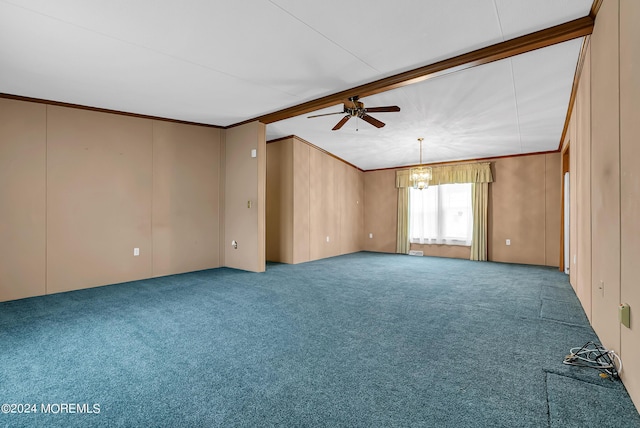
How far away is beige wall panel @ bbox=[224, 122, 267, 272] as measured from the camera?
17.8ft

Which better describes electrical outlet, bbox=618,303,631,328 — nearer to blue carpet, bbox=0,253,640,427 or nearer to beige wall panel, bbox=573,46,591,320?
blue carpet, bbox=0,253,640,427

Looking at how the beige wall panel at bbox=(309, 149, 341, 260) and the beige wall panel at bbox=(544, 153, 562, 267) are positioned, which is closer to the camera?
the beige wall panel at bbox=(544, 153, 562, 267)

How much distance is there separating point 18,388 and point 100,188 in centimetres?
340

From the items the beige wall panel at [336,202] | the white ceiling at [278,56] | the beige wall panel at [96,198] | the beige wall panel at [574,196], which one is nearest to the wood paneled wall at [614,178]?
the white ceiling at [278,56]

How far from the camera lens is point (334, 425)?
1515mm

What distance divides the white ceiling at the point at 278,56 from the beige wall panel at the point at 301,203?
1.67 metres

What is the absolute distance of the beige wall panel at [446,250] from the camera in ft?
24.0

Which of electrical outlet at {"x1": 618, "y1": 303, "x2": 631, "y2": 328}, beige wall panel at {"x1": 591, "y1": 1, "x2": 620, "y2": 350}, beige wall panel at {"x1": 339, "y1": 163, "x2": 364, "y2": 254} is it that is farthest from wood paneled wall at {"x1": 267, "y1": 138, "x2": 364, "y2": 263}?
electrical outlet at {"x1": 618, "y1": 303, "x2": 631, "y2": 328}

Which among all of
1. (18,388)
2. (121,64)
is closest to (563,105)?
(121,64)

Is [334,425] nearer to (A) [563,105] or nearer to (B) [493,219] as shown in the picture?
(A) [563,105]

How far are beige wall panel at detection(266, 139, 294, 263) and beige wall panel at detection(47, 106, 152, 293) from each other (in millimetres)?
2441

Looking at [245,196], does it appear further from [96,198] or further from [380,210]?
[380,210]

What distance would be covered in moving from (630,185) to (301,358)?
2281 mm

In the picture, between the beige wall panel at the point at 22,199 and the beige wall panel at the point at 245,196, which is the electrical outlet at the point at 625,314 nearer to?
the beige wall panel at the point at 245,196
